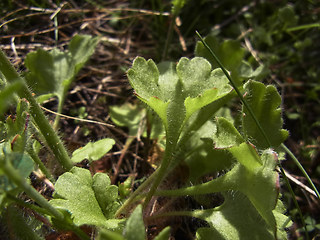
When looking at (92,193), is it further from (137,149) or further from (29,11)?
(29,11)

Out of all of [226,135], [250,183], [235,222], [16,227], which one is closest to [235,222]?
[235,222]

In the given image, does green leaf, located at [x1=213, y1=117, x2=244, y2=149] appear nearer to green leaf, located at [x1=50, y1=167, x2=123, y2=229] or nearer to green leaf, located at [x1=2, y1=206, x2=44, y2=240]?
green leaf, located at [x1=50, y1=167, x2=123, y2=229]

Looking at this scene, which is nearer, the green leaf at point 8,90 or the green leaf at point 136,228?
the green leaf at point 8,90

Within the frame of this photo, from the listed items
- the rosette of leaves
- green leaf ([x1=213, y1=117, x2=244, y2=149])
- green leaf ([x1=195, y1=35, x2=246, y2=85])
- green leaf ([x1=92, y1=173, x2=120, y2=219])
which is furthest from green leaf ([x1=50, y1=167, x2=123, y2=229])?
green leaf ([x1=195, y1=35, x2=246, y2=85])

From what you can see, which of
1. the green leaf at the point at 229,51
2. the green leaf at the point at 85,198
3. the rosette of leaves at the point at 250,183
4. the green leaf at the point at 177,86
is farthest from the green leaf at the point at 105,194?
the green leaf at the point at 229,51

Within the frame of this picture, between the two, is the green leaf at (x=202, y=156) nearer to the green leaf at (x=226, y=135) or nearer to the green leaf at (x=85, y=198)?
the green leaf at (x=226, y=135)
